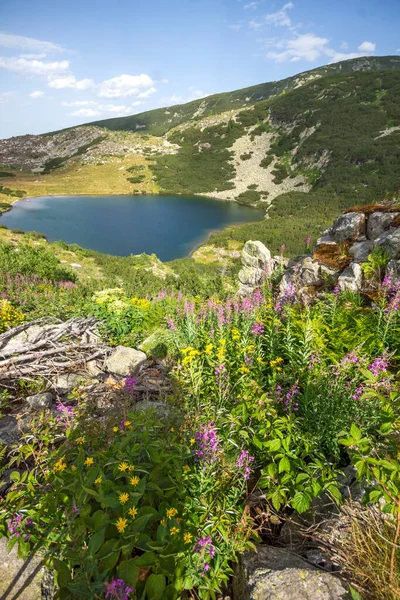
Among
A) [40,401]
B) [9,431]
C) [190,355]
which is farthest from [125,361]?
[9,431]

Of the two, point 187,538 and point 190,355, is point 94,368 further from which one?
point 187,538

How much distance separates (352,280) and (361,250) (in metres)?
1.46

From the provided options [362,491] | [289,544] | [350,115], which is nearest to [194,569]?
[289,544]

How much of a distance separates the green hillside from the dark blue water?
12341 cm

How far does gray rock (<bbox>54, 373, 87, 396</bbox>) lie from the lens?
4379mm

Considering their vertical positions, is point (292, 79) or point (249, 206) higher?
point (292, 79)

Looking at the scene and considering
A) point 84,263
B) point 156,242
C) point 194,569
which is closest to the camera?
point 194,569

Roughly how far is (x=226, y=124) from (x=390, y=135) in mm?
47804

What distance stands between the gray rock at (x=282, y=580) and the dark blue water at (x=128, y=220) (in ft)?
106

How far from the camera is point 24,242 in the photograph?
26.1 meters

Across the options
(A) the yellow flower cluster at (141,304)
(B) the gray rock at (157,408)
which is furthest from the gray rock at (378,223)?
(B) the gray rock at (157,408)

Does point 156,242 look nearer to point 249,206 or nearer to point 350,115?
point 249,206

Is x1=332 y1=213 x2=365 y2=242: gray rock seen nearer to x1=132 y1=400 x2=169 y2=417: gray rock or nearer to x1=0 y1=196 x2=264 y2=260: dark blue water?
x1=132 y1=400 x2=169 y2=417: gray rock

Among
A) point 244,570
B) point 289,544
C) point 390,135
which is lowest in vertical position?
point 289,544
